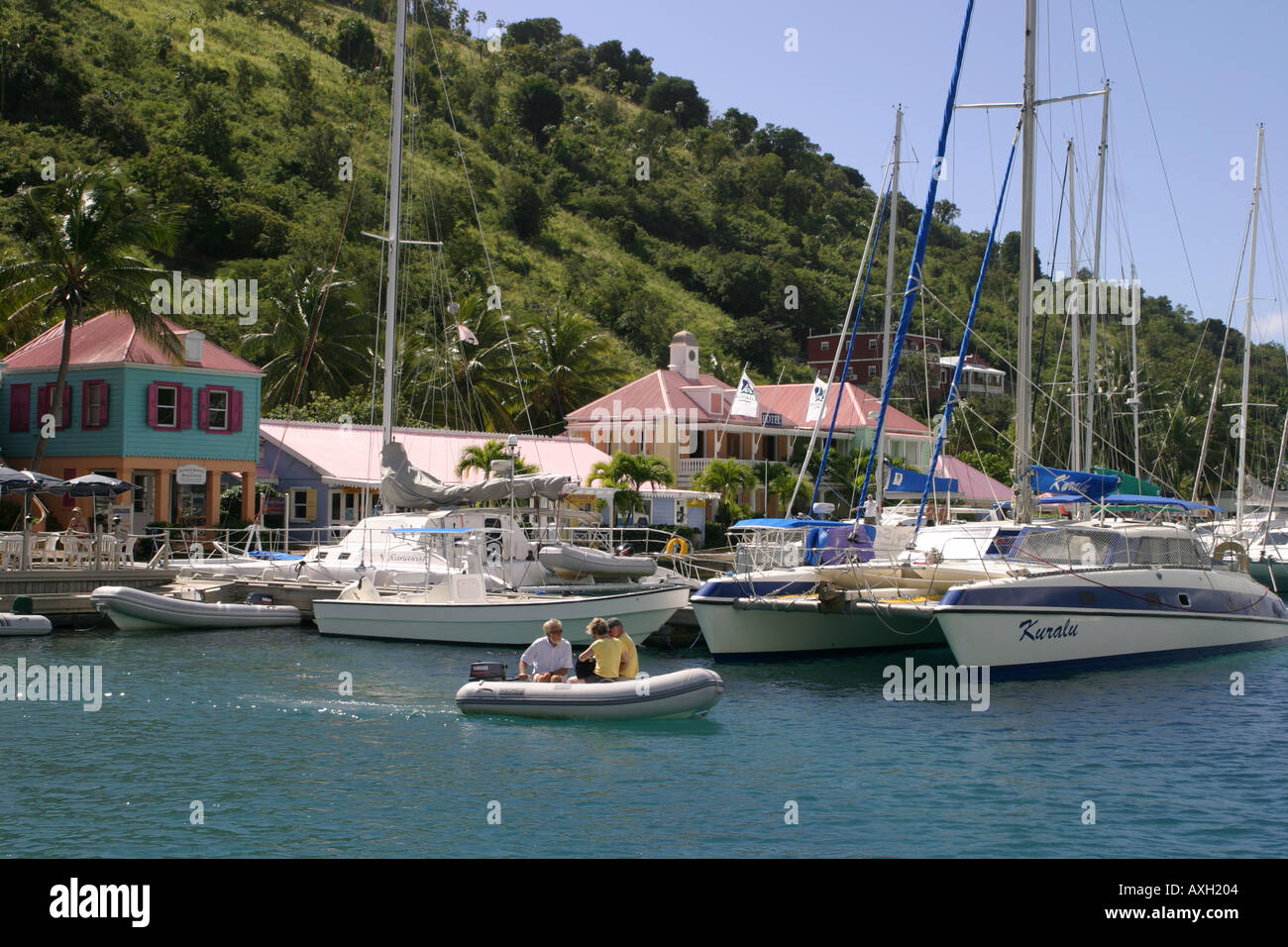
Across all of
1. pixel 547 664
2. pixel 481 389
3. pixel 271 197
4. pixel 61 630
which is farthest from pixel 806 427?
pixel 271 197

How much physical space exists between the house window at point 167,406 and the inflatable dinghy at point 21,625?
45.4 feet

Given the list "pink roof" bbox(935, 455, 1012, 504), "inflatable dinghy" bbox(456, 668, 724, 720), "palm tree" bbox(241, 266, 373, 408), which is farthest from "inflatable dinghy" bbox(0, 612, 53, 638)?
"pink roof" bbox(935, 455, 1012, 504)

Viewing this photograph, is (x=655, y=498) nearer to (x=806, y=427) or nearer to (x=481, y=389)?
(x=806, y=427)

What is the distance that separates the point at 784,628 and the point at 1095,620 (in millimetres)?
6084

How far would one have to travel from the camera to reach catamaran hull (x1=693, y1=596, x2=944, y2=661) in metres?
25.2

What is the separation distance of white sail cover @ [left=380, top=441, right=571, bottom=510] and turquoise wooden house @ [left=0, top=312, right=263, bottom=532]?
11.6m

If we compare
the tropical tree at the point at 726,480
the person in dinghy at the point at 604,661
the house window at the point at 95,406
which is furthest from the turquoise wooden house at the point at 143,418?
the person in dinghy at the point at 604,661

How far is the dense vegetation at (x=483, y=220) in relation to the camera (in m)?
62.7

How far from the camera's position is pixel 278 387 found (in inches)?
2334

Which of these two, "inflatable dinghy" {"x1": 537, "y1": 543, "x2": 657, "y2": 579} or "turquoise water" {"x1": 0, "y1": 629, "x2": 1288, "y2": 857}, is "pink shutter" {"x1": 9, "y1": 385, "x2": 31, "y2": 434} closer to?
"turquoise water" {"x1": 0, "y1": 629, "x2": 1288, "y2": 857}

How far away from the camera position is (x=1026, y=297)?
2650cm

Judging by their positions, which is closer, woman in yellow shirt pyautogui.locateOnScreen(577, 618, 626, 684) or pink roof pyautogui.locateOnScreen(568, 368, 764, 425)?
woman in yellow shirt pyautogui.locateOnScreen(577, 618, 626, 684)

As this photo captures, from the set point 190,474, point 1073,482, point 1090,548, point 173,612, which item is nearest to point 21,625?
point 173,612

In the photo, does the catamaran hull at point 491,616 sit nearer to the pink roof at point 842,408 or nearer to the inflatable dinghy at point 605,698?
the inflatable dinghy at point 605,698
